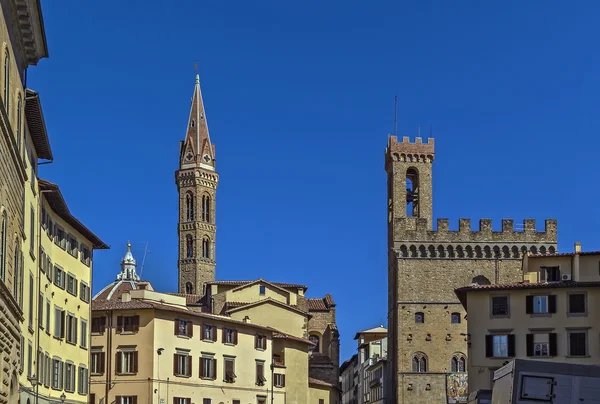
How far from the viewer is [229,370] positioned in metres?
79.9

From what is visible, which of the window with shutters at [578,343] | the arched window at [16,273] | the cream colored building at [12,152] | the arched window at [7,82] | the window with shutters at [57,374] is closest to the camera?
the cream colored building at [12,152]

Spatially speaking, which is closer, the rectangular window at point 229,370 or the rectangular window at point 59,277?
the rectangular window at point 59,277

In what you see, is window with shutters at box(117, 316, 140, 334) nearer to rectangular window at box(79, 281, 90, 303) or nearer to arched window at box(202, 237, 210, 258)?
rectangular window at box(79, 281, 90, 303)

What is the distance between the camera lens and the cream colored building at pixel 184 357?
72188mm

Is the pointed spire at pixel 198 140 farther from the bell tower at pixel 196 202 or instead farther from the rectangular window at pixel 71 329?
the rectangular window at pixel 71 329

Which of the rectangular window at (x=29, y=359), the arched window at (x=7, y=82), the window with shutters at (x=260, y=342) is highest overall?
the arched window at (x=7, y=82)

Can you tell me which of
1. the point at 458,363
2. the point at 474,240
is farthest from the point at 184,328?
the point at 474,240

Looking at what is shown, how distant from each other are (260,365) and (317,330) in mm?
25915

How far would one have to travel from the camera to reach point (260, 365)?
84.0m

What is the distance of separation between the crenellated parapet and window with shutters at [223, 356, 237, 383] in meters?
24.4

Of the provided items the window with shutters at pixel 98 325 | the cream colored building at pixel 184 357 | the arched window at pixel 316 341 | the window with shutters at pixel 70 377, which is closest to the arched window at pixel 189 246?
the arched window at pixel 316 341

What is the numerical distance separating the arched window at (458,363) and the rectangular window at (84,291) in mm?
44332

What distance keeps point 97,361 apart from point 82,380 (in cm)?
1661

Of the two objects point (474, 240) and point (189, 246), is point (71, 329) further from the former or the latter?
point (189, 246)
